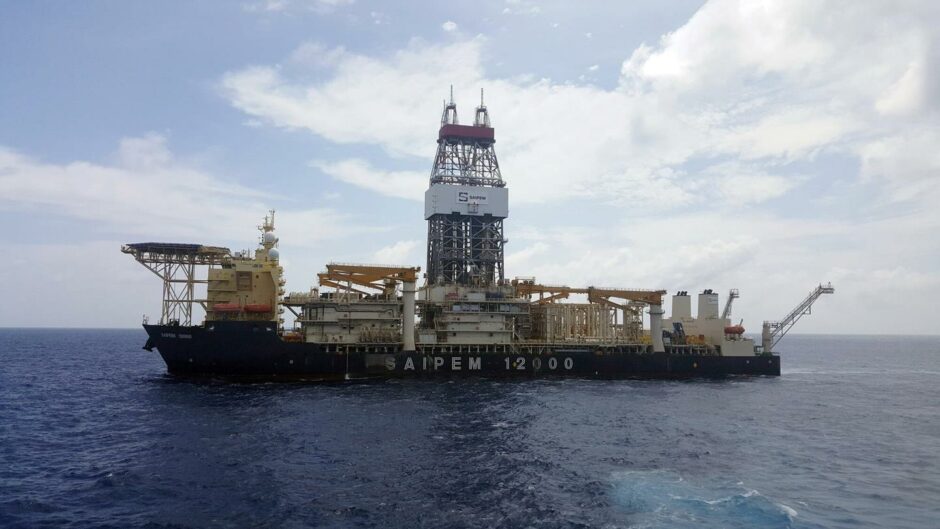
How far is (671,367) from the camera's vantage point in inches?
2857

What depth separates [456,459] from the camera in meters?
31.3

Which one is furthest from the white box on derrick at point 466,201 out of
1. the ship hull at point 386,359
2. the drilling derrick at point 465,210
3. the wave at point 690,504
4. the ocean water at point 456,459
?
the wave at point 690,504

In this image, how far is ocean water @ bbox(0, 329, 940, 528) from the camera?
77.3ft

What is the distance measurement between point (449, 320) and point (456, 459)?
36306mm

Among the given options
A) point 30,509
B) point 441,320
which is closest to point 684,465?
point 30,509

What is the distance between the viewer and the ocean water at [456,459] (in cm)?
2356

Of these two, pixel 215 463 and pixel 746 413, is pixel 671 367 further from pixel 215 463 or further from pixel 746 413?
pixel 215 463

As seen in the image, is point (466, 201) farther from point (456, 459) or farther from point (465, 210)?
point (456, 459)

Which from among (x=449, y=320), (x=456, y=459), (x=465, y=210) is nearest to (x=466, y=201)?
(x=465, y=210)

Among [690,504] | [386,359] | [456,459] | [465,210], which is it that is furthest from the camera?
[465,210]

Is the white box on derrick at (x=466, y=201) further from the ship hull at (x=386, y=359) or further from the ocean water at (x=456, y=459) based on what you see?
the ocean water at (x=456, y=459)

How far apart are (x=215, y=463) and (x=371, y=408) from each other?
15701 mm

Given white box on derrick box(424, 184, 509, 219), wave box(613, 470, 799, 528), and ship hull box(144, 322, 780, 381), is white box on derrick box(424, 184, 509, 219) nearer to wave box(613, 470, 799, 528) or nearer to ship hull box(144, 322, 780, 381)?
ship hull box(144, 322, 780, 381)

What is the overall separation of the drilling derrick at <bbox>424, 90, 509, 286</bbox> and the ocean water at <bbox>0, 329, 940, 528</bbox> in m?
27.9
